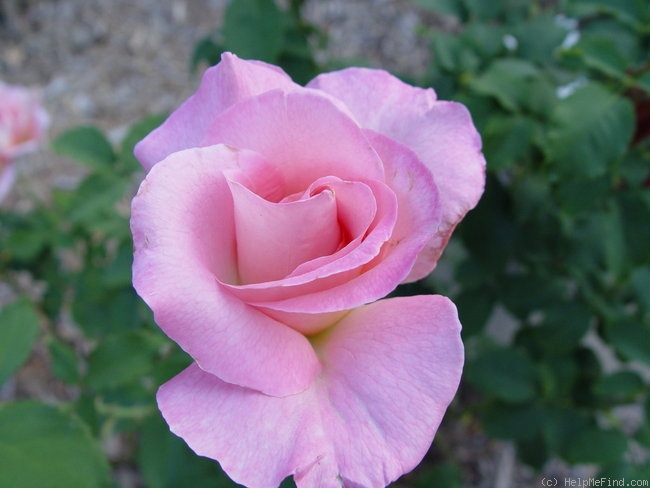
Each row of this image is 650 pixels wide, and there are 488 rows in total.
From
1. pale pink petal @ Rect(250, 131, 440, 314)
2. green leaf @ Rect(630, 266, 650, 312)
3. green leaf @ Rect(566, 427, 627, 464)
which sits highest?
pale pink petal @ Rect(250, 131, 440, 314)

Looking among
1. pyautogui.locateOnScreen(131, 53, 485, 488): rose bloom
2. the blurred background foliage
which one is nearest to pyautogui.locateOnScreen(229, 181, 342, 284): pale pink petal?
pyautogui.locateOnScreen(131, 53, 485, 488): rose bloom

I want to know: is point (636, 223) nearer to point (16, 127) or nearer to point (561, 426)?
point (561, 426)

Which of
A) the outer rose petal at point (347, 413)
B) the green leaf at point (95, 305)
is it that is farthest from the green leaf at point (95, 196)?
A: the outer rose petal at point (347, 413)

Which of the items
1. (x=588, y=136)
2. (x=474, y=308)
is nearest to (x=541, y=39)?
(x=588, y=136)

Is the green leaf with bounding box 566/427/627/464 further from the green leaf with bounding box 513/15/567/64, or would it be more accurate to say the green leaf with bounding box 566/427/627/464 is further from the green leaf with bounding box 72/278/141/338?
the green leaf with bounding box 72/278/141/338

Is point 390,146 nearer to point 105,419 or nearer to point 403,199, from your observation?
point 403,199

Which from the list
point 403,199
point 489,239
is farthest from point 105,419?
point 403,199
